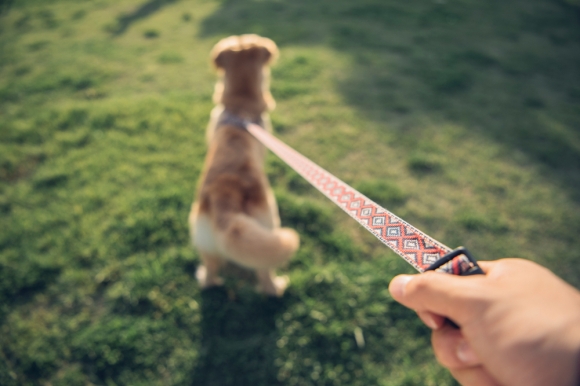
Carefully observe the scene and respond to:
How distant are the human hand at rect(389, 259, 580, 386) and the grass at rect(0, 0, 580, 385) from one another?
169cm

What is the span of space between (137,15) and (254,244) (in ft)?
26.0

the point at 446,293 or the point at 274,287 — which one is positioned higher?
the point at 446,293

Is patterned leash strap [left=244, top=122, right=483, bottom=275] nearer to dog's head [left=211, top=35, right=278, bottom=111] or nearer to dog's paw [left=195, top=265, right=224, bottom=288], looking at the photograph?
dog's paw [left=195, top=265, right=224, bottom=288]

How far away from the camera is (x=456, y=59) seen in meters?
5.50

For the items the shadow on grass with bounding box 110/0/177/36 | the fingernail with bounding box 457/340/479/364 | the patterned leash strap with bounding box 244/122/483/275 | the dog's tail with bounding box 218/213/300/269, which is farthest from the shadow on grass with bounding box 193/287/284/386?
the shadow on grass with bounding box 110/0/177/36

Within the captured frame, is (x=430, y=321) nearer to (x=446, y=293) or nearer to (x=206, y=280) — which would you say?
(x=446, y=293)

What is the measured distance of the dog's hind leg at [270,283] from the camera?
8.07 feet

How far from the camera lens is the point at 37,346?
2256 mm

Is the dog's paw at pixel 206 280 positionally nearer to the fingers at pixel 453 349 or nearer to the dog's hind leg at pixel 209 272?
the dog's hind leg at pixel 209 272

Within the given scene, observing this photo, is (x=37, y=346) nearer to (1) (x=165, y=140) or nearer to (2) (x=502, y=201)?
(1) (x=165, y=140)

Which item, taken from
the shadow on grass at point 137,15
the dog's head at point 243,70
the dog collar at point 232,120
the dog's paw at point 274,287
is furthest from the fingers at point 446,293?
the shadow on grass at point 137,15

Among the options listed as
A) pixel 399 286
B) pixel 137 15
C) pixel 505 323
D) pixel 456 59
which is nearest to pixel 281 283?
pixel 399 286

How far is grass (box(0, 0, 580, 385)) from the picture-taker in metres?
2.28

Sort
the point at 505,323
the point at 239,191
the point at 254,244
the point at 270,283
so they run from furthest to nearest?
the point at 270,283
the point at 239,191
the point at 254,244
the point at 505,323
